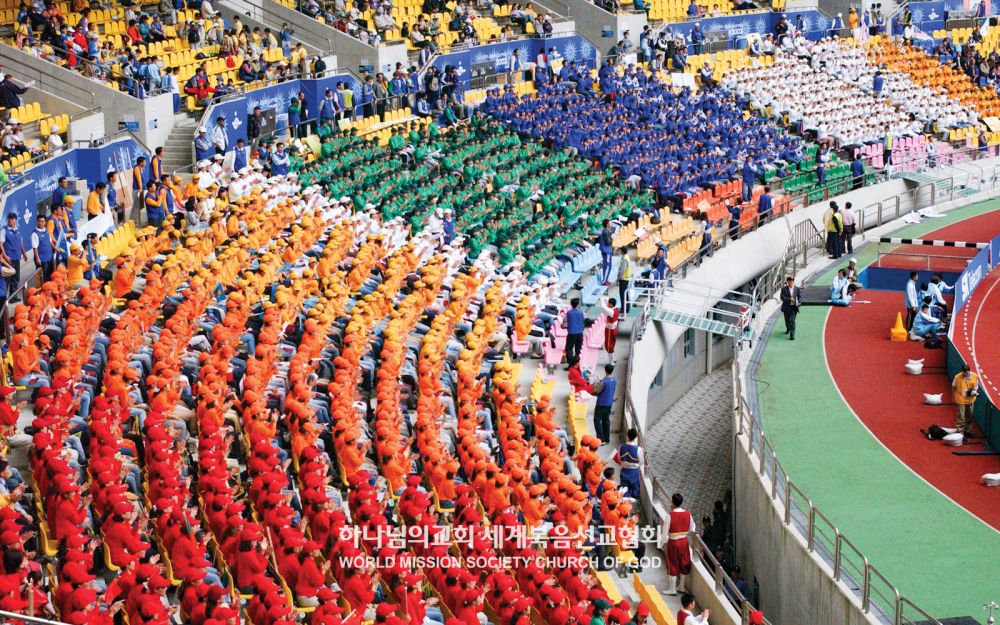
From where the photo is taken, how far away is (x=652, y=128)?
35781 millimetres

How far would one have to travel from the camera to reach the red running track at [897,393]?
1973 cm

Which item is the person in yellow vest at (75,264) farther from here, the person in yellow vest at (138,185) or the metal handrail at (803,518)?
the metal handrail at (803,518)

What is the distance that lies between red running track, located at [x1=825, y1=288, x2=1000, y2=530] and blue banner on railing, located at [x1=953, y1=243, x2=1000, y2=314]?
1141 millimetres

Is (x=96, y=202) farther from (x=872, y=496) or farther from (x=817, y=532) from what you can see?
(x=872, y=496)

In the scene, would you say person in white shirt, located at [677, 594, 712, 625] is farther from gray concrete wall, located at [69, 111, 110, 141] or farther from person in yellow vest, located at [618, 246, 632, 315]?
gray concrete wall, located at [69, 111, 110, 141]

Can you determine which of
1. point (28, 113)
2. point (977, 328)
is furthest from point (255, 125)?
point (977, 328)

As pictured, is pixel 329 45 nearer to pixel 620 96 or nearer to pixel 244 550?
pixel 620 96

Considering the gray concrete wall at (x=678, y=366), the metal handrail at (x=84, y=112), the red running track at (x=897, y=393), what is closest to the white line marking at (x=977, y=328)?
the red running track at (x=897, y=393)

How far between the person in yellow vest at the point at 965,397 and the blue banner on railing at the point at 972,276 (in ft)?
16.8

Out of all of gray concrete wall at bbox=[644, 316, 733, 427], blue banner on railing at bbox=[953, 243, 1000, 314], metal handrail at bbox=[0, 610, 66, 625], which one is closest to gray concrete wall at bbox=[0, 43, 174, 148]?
gray concrete wall at bbox=[644, 316, 733, 427]

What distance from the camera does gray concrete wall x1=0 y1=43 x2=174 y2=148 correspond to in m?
A: 27.3

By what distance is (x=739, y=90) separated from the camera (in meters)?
39.9

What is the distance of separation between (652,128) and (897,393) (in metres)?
14.0

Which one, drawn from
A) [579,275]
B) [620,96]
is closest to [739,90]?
[620,96]
